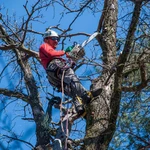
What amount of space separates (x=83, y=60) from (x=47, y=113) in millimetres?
801

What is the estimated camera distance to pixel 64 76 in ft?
15.2

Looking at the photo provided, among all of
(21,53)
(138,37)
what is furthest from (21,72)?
(138,37)

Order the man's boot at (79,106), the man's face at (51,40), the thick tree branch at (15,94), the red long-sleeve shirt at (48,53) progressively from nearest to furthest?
the man's boot at (79,106), the red long-sleeve shirt at (48,53), the man's face at (51,40), the thick tree branch at (15,94)

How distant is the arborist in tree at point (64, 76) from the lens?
4.50m

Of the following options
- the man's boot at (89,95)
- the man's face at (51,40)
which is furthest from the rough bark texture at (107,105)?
the man's face at (51,40)

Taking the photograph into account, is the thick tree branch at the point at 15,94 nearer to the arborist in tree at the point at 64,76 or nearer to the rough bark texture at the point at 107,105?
the arborist in tree at the point at 64,76

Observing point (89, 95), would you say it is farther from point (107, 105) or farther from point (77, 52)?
point (77, 52)

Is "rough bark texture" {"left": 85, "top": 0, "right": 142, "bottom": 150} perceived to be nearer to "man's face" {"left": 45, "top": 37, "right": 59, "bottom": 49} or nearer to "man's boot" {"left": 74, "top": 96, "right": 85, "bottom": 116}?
"man's boot" {"left": 74, "top": 96, "right": 85, "bottom": 116}

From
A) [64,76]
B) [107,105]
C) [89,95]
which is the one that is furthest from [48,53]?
[107,105]

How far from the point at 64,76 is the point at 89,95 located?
34 centimetres

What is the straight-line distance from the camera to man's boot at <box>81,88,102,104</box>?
14.6 feet

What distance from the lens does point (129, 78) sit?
4.96 metres

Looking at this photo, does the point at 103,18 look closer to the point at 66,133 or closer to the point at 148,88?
the point at 148,88

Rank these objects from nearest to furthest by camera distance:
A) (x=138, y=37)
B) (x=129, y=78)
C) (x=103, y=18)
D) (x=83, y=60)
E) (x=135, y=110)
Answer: (x=138, y=37) → (x=83, y=60) → (x=135, y=110) → (x=129, y=78) → (x=103, y=18)
